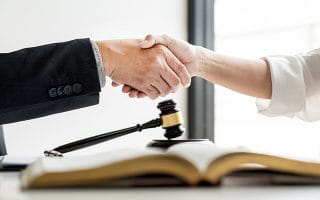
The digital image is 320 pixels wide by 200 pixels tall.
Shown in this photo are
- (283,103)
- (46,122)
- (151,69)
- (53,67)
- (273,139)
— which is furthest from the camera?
(273,139)

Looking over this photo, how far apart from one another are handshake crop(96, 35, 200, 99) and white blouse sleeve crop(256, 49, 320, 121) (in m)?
0.30

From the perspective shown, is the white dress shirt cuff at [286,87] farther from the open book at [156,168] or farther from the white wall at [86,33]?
the open book at [156,168]

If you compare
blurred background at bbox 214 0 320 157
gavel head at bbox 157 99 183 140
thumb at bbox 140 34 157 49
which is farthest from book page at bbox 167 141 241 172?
blurred background at bbox 214 0 320 157

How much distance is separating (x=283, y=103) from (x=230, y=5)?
0.87m

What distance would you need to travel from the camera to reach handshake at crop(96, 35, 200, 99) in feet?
5.10

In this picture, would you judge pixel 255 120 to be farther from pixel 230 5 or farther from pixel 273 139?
pixel 230 5

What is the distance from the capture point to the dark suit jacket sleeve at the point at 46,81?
49.9 inches

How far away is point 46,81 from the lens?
4.22 feet

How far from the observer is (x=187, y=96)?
2.24m

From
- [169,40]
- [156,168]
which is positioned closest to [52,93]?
[169,40]

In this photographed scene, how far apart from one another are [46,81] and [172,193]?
813 mm

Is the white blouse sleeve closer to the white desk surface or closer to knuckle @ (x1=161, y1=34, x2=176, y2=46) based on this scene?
knuckle @ (x1=161, y1=34, x2=176, y2=46)

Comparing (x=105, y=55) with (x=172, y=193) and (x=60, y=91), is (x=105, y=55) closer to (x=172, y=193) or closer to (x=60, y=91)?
(x=60, y=91)

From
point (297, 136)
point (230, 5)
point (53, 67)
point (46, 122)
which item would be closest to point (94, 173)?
point (53, 67)
